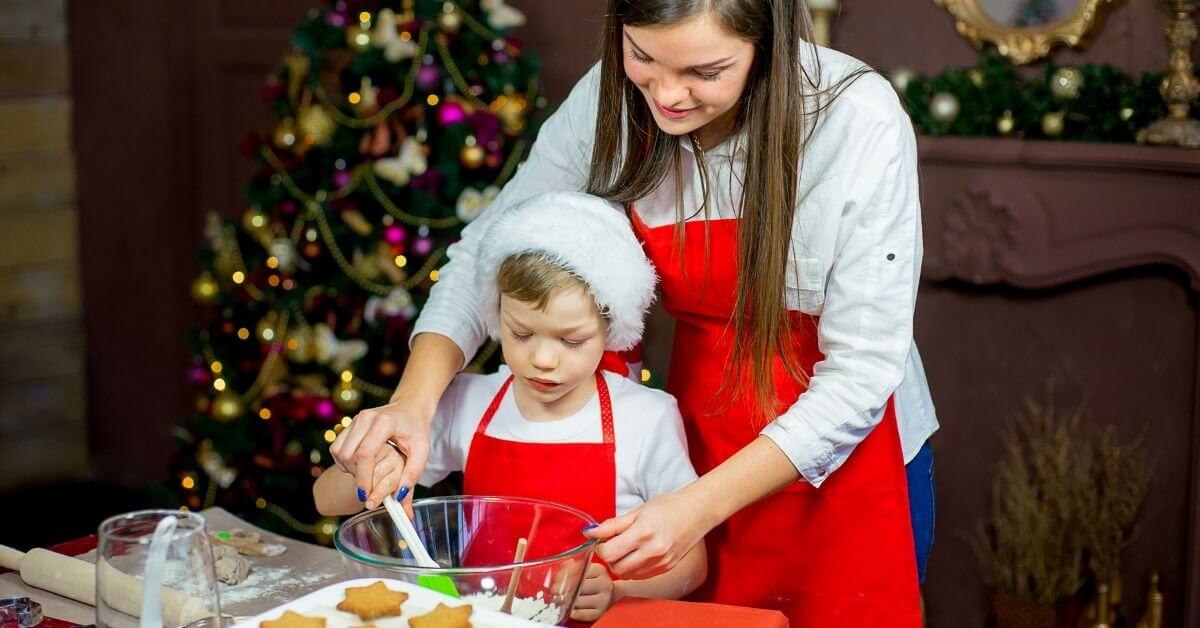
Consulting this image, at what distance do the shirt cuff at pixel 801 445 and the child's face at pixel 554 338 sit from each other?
0.25m

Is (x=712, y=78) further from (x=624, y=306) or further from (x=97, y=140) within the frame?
(x=97, y=140)

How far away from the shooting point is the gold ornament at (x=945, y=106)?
2.88 meters

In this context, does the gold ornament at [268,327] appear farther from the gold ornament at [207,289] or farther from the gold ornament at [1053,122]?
the gold ornament at [1053,122]

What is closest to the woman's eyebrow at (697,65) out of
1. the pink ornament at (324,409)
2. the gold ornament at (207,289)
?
the pink ornament at (324,409)

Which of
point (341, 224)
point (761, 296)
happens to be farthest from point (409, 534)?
point (341, 224)

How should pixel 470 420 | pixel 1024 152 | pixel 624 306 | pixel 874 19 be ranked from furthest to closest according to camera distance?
pixel 874 19, pixel 1024 152, pixel 470 420, pixel 624 306

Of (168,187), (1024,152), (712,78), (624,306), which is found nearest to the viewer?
(712,78)

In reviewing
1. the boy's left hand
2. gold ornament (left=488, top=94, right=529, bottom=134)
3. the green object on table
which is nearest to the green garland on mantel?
gold ornament (left=488, top=94, right=529, bottom=134)

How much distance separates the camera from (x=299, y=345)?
9.89 ft

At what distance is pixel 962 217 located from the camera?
2.89m

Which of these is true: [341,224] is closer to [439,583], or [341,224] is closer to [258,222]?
[258,222]

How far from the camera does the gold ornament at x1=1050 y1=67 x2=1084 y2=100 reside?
270cm

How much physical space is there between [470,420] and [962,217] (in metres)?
1.60

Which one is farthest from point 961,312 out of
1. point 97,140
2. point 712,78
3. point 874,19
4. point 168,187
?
point 97,140
